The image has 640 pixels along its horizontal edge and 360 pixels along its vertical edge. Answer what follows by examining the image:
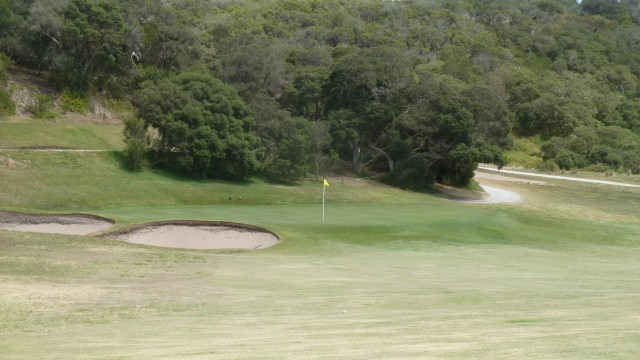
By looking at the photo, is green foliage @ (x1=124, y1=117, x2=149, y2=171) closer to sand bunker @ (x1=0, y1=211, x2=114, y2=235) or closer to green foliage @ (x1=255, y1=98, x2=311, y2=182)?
green foliage @ (x1=255, y1=98, x2=311, y2=182)

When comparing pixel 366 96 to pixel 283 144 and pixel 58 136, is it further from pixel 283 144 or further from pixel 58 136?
pixel 58 136

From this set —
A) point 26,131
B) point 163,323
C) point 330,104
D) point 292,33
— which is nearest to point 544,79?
point 292,33

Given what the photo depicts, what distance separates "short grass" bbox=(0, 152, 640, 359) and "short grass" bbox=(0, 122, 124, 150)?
23.2ft

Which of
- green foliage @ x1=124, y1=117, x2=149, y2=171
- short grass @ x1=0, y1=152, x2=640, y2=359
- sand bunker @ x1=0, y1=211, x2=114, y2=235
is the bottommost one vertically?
sand bunker @ x1=0, y1=211, x2=114, y2=235

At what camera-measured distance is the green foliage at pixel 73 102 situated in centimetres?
7375

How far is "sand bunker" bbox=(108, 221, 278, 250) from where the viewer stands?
34031 mm

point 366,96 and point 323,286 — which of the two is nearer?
point 323,286

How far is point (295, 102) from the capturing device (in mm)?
75062

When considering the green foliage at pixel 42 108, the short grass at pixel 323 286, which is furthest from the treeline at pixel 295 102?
the short grass at pixel 323 286

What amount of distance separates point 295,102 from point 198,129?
776 inches

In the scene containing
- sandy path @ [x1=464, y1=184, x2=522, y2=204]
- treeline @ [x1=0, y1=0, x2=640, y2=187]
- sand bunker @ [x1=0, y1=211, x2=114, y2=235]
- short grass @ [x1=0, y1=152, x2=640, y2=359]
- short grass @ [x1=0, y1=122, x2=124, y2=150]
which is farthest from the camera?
sandy path @ [x1=464, y1=184, x2=522, y2=204]

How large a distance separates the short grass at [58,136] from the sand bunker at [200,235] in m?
25.1

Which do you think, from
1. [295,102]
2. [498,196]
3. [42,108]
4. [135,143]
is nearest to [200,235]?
[135,143]

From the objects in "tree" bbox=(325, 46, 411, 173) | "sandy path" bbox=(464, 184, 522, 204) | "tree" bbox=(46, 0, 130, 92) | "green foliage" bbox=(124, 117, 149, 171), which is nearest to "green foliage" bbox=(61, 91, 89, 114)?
Answer: "tree" bbox=(46, 0, 130, 92)
